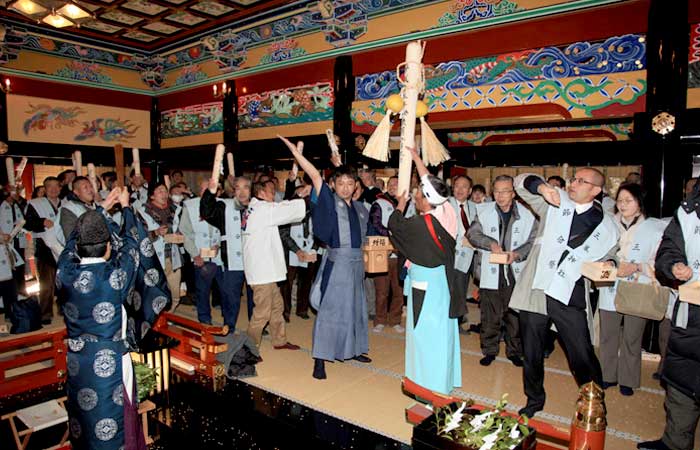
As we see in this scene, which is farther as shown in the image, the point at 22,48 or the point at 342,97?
the point at 22,48

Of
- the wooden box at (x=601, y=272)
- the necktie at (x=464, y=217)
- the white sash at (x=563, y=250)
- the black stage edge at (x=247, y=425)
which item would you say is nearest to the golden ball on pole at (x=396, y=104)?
the white sash at (x=563, y=250)

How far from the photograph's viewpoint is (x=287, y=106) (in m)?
8.50

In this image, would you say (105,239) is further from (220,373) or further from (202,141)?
(202,141)

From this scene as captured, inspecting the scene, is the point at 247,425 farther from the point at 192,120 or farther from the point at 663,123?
the point at 192,120

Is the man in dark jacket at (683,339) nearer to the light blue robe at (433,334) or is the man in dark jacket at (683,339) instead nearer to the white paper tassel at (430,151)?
the light blue robe at (433,334)

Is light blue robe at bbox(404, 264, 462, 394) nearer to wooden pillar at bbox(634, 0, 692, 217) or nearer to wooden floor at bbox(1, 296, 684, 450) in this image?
wooden floor at bbox(1, 296, 684, 450)

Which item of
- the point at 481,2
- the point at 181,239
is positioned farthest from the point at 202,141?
the point at 481,2

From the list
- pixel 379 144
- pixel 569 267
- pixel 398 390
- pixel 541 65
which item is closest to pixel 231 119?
pixel 541 65

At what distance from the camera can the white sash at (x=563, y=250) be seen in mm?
3311

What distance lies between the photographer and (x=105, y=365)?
267cm

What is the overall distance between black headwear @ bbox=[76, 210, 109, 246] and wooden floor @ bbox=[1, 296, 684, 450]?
2234 millimetres

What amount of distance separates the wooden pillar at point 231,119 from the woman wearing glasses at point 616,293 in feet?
23.3

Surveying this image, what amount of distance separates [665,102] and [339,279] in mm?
4049

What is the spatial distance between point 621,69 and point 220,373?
18.0 feet
